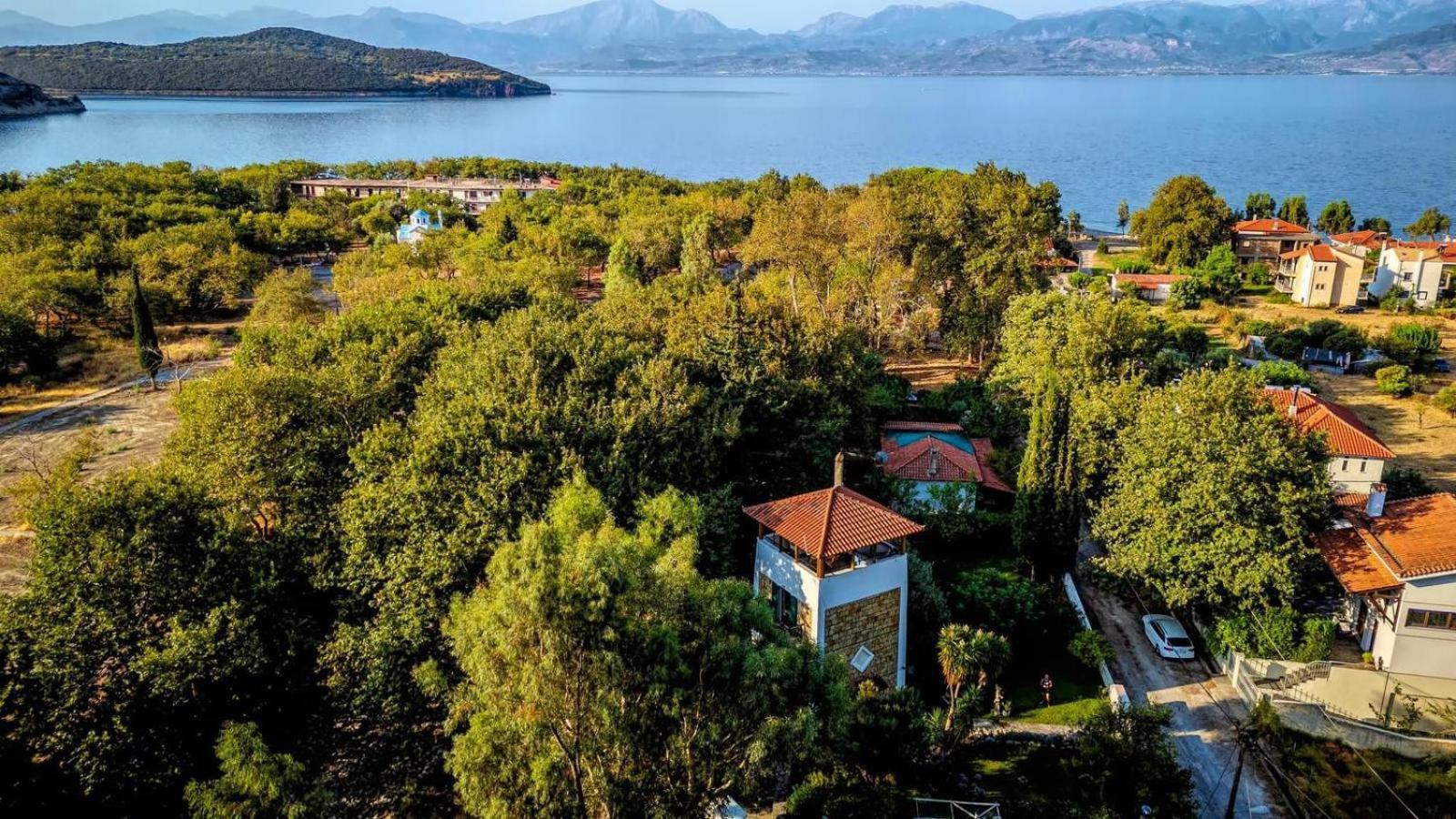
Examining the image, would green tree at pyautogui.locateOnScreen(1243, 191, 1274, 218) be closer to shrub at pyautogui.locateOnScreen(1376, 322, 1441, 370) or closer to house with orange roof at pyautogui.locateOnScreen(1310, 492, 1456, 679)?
shrub at pyautogui.locateOnScreen(1376, 322, 1441, 370)

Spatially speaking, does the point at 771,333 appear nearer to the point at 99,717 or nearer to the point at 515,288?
the point at 515,288

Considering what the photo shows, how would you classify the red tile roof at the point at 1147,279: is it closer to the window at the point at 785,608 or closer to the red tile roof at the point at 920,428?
the red tile roof at the point at 920,428

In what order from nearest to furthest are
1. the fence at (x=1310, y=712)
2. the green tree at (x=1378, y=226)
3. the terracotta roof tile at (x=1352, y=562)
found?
the fence at (x=1310, y=712), the terracotta roof tile at (x=1352, y=562), the green tree at (x=1378, y=226)

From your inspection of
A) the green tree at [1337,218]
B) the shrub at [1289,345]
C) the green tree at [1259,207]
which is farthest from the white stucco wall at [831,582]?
the green tree at [1337,218]

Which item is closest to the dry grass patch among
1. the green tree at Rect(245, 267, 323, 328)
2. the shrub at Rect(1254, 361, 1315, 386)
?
the shrub at Rect(1254, 361, 1315, 386)

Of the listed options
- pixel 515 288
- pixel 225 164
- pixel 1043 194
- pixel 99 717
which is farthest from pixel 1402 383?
pixel 225 164

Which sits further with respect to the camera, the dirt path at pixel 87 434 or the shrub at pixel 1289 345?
the shrub at pixel 1289 345
